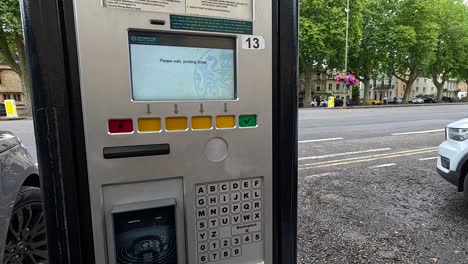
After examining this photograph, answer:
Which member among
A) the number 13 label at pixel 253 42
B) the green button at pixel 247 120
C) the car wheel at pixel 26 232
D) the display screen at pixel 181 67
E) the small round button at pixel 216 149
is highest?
the number 13 label at pixel 253 42

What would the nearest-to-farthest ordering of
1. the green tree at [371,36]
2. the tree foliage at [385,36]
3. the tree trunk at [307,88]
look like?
the tree foliage at [385,36], the green tree at [371,36], the tree trunk at [307,88]

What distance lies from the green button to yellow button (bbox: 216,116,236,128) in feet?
0.08

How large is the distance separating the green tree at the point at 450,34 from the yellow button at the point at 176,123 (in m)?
38.5

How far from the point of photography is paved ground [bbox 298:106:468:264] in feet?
9.61

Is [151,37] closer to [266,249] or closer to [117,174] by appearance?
[117,174]

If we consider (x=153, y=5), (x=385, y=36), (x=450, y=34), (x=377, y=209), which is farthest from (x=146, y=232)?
(x=450, y=34)

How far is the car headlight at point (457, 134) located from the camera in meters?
3.68

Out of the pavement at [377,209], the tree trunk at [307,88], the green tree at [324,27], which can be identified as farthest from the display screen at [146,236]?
the tree trunk at [307,88]

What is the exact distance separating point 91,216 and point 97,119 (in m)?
0.29

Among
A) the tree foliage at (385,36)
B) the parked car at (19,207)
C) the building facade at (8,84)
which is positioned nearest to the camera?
the parked car at (19,207)

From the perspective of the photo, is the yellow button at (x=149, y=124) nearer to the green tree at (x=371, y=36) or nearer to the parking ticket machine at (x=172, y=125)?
the parking ticket machine at (x=172, y=125)

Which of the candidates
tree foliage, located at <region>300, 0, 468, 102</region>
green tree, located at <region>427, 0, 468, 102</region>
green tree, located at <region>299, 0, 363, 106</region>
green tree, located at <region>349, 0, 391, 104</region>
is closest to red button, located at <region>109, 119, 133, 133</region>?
green tree, located at <region>299, 0, 363, 106</region>

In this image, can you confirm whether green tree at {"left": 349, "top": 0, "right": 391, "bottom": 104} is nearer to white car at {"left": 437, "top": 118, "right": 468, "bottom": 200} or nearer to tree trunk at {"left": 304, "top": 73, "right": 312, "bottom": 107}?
tree trunk at {"left": 304, "top": 73, "right": 312, "bottom": 107}

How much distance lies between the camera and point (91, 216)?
994 mm
